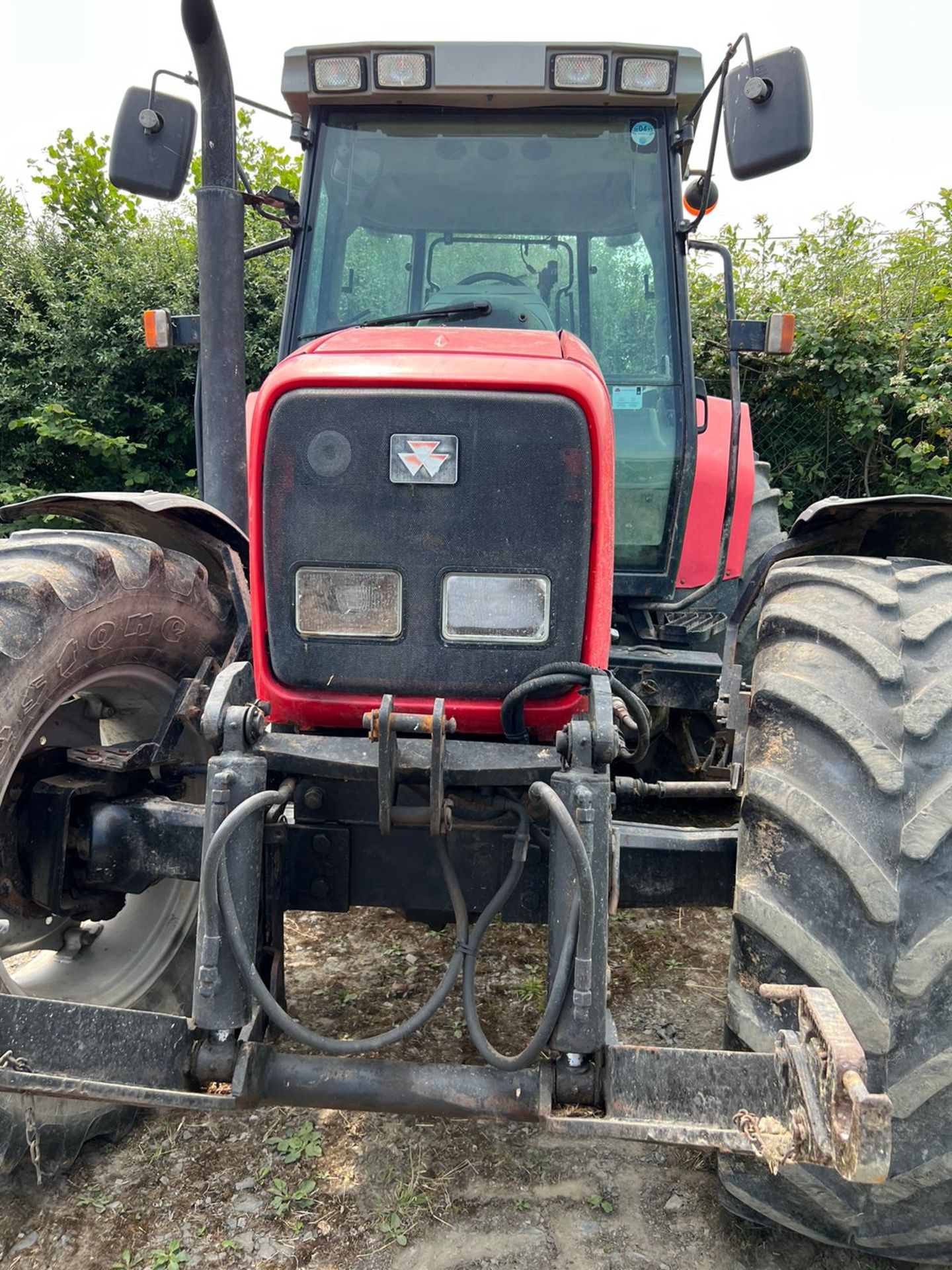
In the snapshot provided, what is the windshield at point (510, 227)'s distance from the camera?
2.93 meters

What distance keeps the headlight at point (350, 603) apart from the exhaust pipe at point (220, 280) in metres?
0.93

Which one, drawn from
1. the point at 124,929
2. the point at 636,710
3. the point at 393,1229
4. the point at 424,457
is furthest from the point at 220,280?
the point at 393,1229

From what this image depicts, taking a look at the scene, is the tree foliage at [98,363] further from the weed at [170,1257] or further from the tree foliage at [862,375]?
the weed at [170,1257]

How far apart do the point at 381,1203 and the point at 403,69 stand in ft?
9.60

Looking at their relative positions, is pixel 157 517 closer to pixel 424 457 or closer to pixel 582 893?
pixel 424 457

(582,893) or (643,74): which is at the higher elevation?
(643,74)

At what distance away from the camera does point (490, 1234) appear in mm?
1989

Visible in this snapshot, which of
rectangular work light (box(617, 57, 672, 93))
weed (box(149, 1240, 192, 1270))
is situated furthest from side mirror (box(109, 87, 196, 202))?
weed (box(149, 1240, 192, 1270))

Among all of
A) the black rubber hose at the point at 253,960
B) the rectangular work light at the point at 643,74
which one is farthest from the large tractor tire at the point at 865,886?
the rectangular work light at the point at 643,74

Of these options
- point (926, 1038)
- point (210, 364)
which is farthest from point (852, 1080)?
point (210, 364)

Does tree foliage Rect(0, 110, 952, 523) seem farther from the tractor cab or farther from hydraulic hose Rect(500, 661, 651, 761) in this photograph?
hydraulic hose Rect(500, 661, 651, 761)

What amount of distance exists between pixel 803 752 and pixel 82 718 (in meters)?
1.77

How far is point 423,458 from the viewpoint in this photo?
1.86 metres

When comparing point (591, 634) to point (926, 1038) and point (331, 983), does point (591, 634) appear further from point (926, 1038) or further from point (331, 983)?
point (331, 983)
